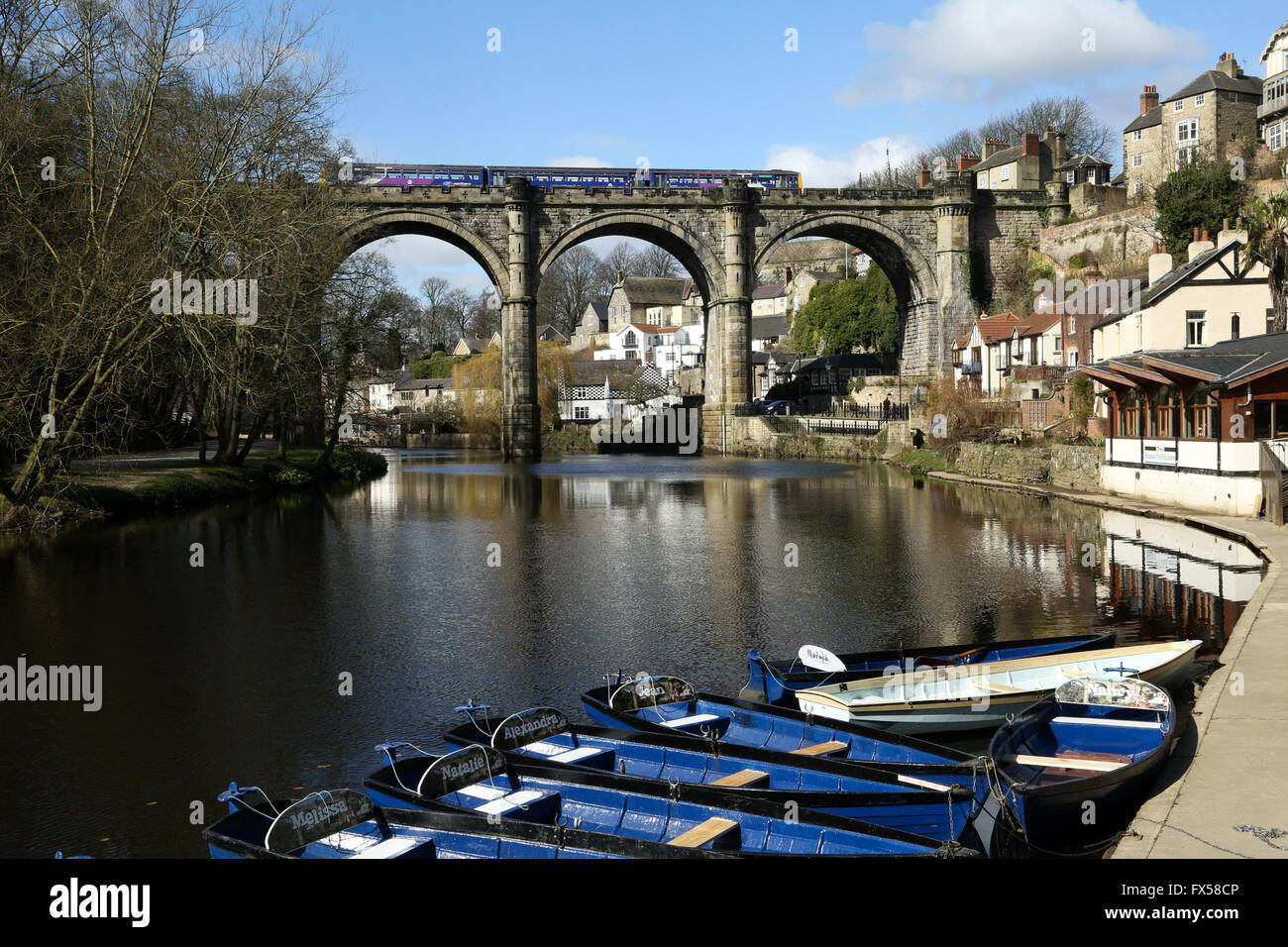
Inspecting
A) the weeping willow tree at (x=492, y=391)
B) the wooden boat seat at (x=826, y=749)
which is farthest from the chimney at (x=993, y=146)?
the wooden boat seat at (x=826, y=749)

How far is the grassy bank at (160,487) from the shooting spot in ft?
93.0

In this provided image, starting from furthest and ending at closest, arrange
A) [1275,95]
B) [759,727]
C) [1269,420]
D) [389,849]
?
[1275,95], [1269,420], [759,727], [389,849]

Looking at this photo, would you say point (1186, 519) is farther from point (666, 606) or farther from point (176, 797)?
point (176, 797)

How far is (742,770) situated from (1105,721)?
3372 mm

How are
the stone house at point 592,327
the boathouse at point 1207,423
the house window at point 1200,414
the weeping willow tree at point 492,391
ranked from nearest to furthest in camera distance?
the boathouse at point 1207,423 → the house window at point 1200,414 → the weeping willow tree at point 492,391 → the stone house at point 592,327

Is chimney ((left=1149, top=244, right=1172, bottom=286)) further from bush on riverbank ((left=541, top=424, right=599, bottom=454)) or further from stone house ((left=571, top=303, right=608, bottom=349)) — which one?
stone house ((left=571, top=303, right=608, bottom=349))

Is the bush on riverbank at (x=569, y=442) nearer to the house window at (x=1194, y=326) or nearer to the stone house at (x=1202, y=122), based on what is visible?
the stone house at (x=1202, y=122)

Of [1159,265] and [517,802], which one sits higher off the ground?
[1159,265]

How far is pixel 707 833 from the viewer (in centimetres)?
718

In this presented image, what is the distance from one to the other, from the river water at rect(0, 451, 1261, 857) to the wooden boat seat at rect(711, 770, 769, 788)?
155 inches

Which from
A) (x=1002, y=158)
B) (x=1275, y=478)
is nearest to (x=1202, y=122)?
(x=1002, y=158)

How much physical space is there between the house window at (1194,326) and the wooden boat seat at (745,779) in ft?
106

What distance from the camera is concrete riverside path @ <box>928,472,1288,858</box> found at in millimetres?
7059

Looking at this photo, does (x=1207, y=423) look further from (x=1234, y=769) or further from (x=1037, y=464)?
(x=1234, y=769)
